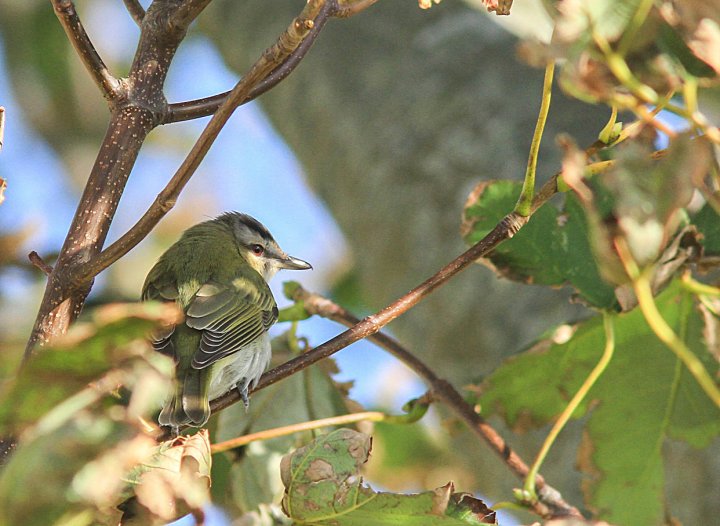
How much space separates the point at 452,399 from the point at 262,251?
2.33 m

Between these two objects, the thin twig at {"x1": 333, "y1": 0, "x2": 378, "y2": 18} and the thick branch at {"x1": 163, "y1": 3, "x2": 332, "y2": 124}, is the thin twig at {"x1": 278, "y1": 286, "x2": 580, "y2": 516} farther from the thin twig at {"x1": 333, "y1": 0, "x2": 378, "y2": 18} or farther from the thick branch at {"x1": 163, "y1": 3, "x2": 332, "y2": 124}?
the thin twig at {"x1": 333, "y1": 0, "x2": 378, "y2": 18}

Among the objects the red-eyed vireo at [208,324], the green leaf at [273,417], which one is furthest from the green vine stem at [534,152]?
the red-eyed vireo at [208,324]

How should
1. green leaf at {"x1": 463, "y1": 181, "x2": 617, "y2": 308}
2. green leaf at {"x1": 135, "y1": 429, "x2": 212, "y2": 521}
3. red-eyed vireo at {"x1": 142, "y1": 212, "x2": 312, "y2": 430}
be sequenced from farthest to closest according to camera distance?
red-eyed vireo at {"x1": 142, "y1": 212, "x2": 312, "y2": 430} < green leaf at {"x1": 463, "y1": 181, "x2": 617, "y2": 308} < green leaf at {"x1": 135, "y1": 429, "x2": 212, "y2": 521}

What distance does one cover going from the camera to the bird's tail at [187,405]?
2191 mm

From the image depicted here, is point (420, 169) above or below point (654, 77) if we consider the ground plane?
above

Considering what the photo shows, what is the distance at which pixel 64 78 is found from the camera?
23.2ft

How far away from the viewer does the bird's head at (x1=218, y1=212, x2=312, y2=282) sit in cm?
393

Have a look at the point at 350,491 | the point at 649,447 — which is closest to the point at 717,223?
the point at 649,447

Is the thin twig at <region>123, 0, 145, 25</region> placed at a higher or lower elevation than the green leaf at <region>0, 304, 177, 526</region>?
higher

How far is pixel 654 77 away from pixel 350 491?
0.73m

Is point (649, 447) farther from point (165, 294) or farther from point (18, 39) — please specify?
point (18, 39)

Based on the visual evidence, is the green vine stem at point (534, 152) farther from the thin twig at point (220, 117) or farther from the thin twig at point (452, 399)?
the thin twig at point (452, 399)

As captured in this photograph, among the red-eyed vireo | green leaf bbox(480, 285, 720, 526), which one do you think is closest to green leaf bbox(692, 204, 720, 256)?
green leaf bbox(480, 285, 720, 526)

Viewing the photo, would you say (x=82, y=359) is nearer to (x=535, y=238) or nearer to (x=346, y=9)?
(x=346, y=9)
